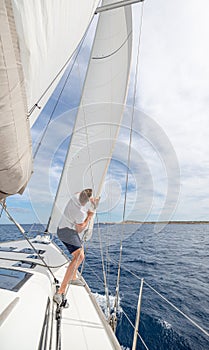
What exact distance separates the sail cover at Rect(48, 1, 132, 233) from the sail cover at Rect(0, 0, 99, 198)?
2.47 metres

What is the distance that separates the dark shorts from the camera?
212 cm

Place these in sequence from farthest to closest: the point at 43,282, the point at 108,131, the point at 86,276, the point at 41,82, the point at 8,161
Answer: the point at 86,276, the point at 108,131, the point at 43,282, the point at 41,82, the point at 8,161

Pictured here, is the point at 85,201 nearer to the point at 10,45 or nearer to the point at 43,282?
the point at 43,282

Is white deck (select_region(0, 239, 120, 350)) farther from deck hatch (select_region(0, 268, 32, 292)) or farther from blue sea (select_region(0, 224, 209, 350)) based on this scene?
blue sea (select_region(0, 224, 209, 350))

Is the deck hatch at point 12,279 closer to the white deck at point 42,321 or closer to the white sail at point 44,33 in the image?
the white deck at point 42,321

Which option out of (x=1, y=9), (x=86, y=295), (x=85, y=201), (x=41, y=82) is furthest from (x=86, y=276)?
(x=1, y=9)

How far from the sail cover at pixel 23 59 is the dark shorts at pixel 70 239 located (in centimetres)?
155

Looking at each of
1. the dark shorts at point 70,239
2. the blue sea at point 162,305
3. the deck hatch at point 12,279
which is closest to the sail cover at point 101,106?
the blue sea at point 162,305

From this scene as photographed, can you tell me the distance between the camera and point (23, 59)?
68 cm

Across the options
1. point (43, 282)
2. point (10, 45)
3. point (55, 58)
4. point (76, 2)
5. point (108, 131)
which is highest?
point (108, 131)

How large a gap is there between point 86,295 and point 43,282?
68 centimetres

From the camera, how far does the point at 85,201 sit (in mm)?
2254

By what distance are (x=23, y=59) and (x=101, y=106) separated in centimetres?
334

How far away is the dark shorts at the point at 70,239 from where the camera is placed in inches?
83.7
